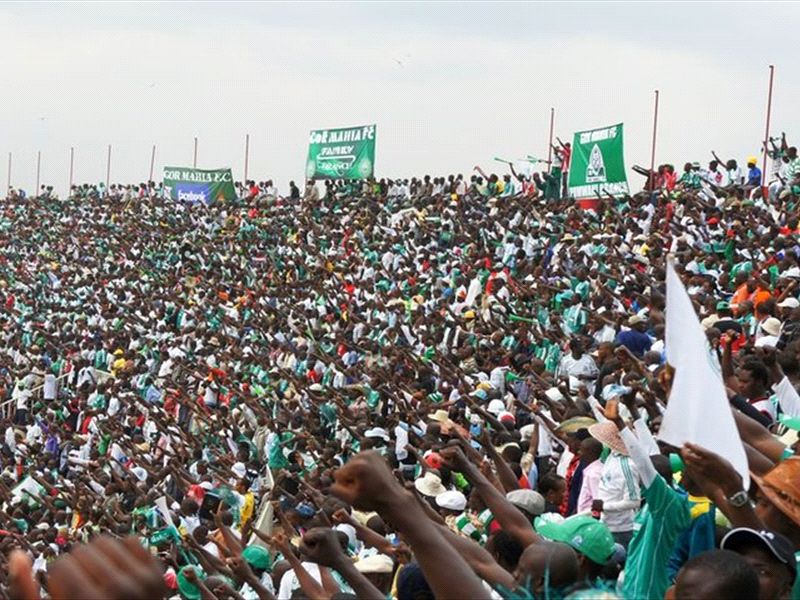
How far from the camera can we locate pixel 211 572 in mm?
6812

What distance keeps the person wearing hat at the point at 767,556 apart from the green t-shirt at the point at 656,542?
57cm

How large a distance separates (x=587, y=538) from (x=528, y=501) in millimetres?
1238

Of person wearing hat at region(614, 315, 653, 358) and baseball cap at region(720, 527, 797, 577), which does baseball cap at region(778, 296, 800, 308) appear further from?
baseball cap at region(720, 527, 797, 577)

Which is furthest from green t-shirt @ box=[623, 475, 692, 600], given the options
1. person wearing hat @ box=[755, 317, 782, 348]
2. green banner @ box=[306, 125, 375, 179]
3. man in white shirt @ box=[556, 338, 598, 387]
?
green banner @ box=[306, 125, 375, 179]

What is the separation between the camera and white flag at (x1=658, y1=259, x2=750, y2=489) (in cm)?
345

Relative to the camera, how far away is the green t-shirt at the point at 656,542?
417 centimetres

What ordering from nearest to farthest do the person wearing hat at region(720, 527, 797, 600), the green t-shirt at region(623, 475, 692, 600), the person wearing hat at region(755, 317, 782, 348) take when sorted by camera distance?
the person wearing hat at region(720, 527, 797, 600), the green t-shirt at region(623, 475, 692, 600), the person wearing hat at region(755, 317, 782, 348)

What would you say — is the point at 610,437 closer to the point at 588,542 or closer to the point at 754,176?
the point at 588,542

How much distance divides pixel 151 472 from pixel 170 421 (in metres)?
3.34

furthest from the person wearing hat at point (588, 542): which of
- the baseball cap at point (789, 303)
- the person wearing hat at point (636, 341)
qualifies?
the baseball cap at point (789, 303)

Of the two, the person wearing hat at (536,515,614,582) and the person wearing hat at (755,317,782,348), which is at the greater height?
the person wearing hat at (755,317,782,348)

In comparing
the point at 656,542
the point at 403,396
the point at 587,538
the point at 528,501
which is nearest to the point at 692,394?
the point at 656,542

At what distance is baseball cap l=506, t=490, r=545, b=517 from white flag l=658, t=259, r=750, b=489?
2180 mm

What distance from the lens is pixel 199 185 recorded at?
4038 cm
